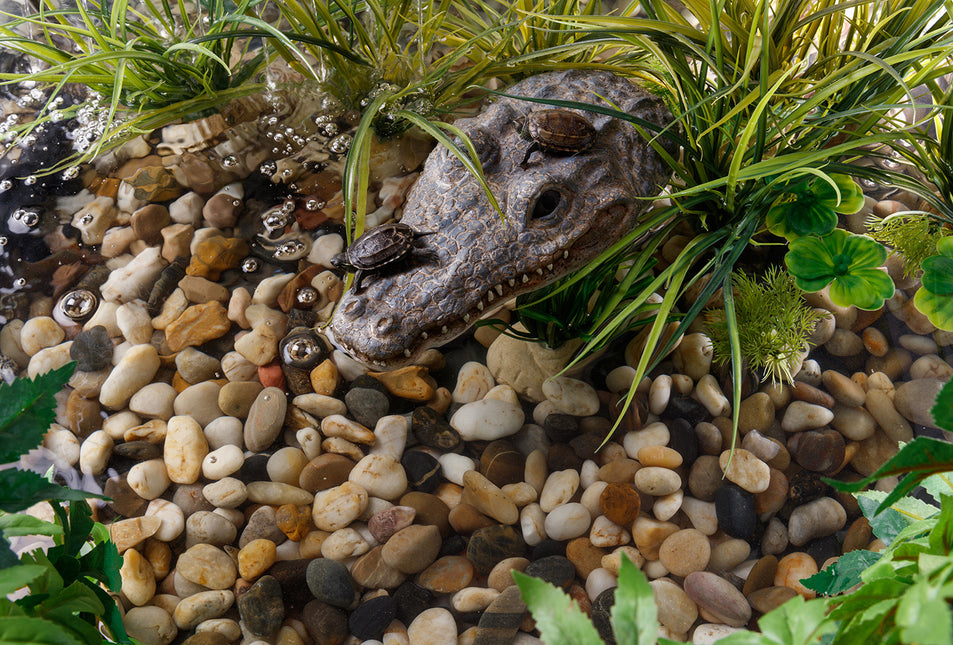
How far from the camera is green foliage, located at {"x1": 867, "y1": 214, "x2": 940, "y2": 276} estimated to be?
5.50ft

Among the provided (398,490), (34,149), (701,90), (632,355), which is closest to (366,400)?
(398,490)

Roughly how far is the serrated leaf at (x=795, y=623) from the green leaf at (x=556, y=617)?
202 millimetres

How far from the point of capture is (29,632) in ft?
2.27

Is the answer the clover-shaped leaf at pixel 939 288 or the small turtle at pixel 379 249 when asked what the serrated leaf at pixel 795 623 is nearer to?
the small turtle at pixel 379 249

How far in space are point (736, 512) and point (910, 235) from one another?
993mm

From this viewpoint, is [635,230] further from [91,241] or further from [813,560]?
[91,241]

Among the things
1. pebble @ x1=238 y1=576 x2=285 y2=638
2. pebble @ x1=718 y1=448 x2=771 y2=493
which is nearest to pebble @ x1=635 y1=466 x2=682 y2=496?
pebble @ x1=718 y1=448 x2=771 y2=493

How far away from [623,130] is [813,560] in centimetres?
122

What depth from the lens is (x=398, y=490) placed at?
151cm

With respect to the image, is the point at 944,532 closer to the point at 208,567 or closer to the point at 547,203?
the point at 547,203

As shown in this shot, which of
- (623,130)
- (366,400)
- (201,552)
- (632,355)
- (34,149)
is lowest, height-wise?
(201,552)

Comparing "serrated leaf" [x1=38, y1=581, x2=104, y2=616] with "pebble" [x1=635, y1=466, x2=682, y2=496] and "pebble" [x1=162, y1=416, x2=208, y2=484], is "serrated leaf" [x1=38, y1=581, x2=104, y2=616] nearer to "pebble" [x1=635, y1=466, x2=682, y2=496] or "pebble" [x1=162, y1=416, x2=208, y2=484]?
"pebble" [x1=162, y1=416, x2=208, y2=484]

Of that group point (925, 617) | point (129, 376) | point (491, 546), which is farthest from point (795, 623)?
point (129, 376)

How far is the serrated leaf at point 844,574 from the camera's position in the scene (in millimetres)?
1109
